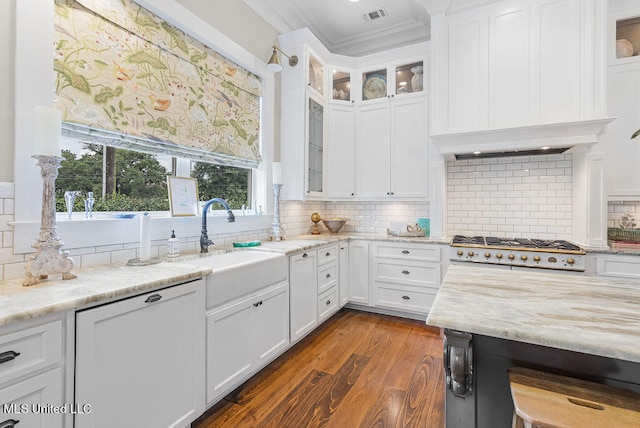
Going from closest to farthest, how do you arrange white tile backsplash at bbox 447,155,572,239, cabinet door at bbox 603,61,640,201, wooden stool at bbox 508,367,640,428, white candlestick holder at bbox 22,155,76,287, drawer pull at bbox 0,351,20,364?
1. wooden stool at bbox 508,367,640,428
2. drawer pull at bbox 0,351,20,364
3. white candlestick holder at bbox 22,155,76,287
4. cabinet door at bbox 603,61,640,201
5. white tile backsplash at bbox 447,155,572,239

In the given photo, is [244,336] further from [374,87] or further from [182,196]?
[374,87]

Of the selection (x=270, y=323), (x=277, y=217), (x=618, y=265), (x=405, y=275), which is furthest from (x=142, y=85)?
(x=618, y=265)

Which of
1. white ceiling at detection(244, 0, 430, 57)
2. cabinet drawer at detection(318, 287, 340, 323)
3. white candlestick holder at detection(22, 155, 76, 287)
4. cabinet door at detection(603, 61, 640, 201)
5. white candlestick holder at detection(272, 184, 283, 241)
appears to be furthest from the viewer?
white ceiling at detection(244, 0, 430, 57)

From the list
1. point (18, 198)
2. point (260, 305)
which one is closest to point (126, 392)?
point (260, 305)

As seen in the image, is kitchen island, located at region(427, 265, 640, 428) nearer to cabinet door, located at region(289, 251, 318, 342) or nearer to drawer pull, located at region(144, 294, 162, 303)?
drawer pull, located at region(144, 294, 162, 303)

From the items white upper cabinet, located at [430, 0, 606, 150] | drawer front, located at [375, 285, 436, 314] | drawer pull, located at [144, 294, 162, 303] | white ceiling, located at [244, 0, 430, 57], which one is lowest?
drawer front, located at [375, 285, 436, 314]

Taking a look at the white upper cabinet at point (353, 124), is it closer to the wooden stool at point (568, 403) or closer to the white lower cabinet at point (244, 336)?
the white lower cabinet at point (244, 336)

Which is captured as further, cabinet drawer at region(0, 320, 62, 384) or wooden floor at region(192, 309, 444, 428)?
wooden floor at region(192, 309, 444, 428)

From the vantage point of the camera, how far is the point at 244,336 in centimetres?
197

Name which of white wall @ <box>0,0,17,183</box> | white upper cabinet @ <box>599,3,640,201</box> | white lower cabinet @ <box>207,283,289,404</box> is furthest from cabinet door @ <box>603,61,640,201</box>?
white wall @ <box>0,0,17,183</box>

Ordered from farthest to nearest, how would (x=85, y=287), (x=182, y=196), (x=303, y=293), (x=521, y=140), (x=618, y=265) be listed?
(x=521, y=140), (x=303, y=293), (x=618, y=265), (x=182, y=196), (x=85, y=287)

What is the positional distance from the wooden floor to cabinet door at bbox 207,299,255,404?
0.21m

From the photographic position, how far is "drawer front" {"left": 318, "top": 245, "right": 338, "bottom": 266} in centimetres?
296

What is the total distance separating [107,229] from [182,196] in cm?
61
